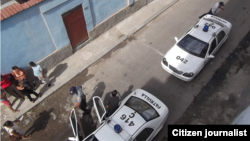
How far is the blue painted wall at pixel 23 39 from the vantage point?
6699mm

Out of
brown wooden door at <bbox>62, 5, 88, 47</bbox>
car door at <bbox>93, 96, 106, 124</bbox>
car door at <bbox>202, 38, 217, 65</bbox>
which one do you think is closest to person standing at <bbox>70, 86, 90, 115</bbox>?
car door at <bbox>93, 96, 106, 124</bbox>

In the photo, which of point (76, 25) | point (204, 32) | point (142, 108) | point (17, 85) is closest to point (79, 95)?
point (142, 108)

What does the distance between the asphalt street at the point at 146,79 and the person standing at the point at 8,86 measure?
41.8 inches

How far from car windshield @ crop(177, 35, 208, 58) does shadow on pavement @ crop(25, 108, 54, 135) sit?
21.4 feet

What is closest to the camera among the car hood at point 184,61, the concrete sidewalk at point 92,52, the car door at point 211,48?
the car hood at point 184,61

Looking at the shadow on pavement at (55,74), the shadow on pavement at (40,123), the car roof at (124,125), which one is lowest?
the shadow on pavement at (40,123)

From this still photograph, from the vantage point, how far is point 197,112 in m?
7.39

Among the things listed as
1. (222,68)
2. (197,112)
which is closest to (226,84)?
(222,68)

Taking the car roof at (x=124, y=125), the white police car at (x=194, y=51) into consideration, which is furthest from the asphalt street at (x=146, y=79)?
the car roof at (x=124, y=125)

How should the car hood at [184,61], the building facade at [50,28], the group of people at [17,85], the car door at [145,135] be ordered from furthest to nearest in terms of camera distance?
1. the car hood at [184,61]
2. the group of people at [17,85]
3. the building facade at [50,28]
4. the car door at [145,135]

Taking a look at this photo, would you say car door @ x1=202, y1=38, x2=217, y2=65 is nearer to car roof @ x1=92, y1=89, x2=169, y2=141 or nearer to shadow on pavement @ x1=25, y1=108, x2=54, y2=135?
car roof @ x1=92, y1=89, x2=169, y2=141

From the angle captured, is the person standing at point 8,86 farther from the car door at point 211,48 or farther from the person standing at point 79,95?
the car door at point 211,48

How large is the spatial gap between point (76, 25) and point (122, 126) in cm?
564

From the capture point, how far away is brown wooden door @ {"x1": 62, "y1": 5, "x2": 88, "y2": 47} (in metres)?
8.38
